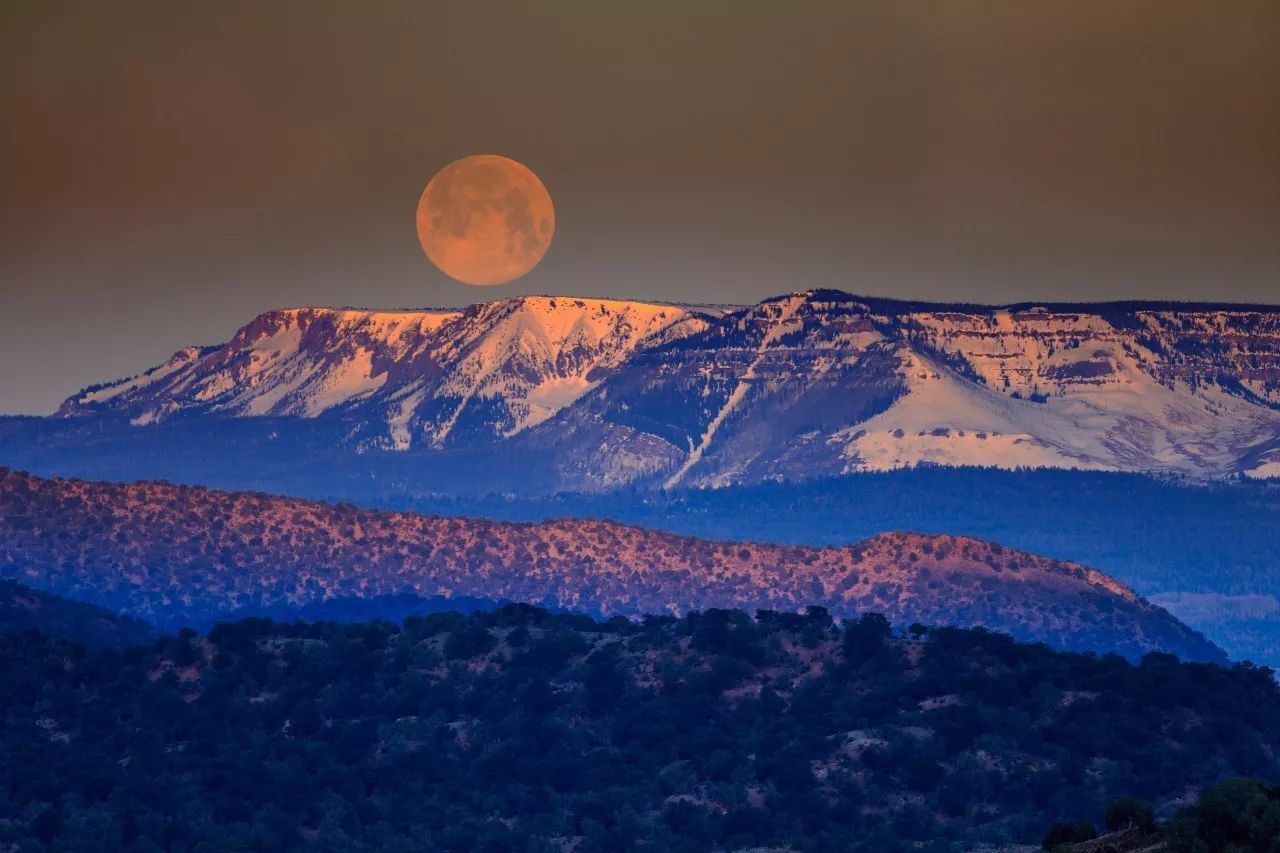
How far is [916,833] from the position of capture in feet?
632

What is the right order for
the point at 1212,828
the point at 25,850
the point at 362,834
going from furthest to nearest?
the point at 362,834
the point at 25,850
the point at 1212,828

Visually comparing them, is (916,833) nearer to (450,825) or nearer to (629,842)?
(629,842)

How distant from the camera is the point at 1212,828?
12569 cm

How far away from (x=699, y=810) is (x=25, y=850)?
143 ft

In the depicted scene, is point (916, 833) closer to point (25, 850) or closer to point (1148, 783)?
point (1148, 783)

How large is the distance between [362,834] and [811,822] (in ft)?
94.7

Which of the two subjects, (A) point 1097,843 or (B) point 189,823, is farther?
(B) point 189,823

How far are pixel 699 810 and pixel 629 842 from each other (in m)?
8.52

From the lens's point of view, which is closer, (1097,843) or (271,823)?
(1097,843)

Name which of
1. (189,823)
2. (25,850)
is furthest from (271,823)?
(25,850)

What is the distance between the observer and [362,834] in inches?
7736

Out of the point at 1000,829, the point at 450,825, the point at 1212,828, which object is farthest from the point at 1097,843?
the point at 450,825

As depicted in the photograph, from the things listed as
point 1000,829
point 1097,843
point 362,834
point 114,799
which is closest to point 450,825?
point 362,834

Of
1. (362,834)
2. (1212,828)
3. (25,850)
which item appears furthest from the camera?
(362,834)
